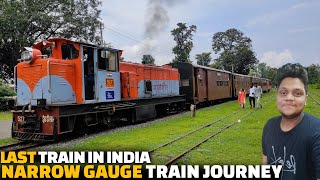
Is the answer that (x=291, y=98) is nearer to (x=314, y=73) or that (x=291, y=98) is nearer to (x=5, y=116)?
(x=5, y=116)

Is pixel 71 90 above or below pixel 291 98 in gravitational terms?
above

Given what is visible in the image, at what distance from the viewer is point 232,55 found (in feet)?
302

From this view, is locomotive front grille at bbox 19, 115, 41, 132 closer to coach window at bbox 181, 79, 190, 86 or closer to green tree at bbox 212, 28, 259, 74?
coach window at bbox 181, 79, 190, 86

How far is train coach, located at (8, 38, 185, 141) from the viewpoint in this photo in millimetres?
12023

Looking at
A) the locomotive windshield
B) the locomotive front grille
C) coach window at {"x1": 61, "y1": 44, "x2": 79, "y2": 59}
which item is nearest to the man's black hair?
the locomotive front grille

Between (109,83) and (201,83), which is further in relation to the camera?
(201,83)

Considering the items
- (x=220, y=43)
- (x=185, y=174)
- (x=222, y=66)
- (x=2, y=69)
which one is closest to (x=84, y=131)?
(x=185, y=174)

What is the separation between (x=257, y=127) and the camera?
562 inches

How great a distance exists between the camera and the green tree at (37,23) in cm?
3359

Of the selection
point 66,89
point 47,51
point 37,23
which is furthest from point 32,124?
point 37,23

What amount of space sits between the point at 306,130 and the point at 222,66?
90.1 meters

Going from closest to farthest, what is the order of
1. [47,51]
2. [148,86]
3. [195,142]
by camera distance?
1. [195,142]
2. [47,51]
3. [148,86]

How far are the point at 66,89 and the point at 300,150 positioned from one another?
11142 millimetres

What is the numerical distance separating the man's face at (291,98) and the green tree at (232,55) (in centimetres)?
8157
